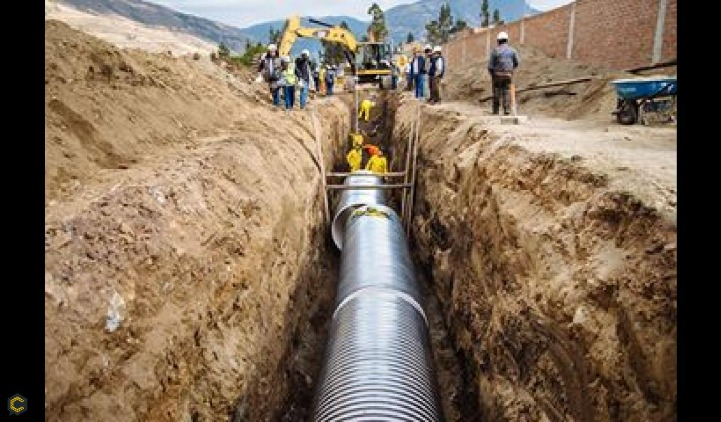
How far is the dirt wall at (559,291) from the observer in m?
2.79

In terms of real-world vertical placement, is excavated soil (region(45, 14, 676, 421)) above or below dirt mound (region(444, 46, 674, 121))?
below

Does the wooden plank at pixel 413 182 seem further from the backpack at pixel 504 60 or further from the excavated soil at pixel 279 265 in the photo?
the backpack at pixel 504 60

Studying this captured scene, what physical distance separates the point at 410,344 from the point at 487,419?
3.23ft

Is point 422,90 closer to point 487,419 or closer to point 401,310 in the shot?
point 401,310

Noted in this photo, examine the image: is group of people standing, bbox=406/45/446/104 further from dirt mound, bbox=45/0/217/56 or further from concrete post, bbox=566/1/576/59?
dirt mound, bbox=45/0/217/56

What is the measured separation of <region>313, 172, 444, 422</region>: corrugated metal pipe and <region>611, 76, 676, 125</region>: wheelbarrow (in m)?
4.01

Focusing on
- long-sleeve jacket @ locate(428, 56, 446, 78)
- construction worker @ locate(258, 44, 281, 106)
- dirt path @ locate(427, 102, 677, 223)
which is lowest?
dirt path @ locate(427, 102, 677, 223)

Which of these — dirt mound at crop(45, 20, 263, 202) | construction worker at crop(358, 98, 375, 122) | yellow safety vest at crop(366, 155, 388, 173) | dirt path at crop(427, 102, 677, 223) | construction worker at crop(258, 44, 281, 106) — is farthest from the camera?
construction worker at crop(358, 98, 375, 122)

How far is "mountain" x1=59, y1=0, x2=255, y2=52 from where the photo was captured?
A: 115887 millimetres

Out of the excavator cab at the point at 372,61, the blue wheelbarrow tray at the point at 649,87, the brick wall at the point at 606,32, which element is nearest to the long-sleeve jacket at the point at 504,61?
the blue wheelbarrow tray at the point at 649,87

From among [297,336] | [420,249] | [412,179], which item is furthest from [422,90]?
[297,336]

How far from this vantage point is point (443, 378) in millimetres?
6234

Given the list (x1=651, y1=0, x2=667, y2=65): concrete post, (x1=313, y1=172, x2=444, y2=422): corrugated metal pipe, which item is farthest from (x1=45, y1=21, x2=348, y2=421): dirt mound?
(x1=651, y1=0, x2=667, y2=65): concrete post

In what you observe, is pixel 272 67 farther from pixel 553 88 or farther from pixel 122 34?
pixel 122 34
